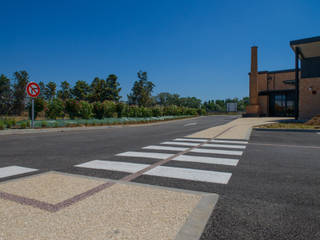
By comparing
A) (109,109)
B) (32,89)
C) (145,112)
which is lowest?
(145,112)

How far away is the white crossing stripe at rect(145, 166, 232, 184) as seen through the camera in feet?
12.7

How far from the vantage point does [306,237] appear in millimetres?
2035

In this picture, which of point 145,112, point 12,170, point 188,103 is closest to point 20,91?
point 145,112

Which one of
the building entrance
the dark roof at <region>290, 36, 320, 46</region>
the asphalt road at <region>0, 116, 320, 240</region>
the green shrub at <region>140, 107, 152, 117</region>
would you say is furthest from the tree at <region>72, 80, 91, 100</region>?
the asphalt road at <region>0, 116, 320, 240</region>

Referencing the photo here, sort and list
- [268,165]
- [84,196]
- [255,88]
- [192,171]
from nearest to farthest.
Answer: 1. [84,196]
2. [192,171]
3. [268,165]
4. [255,88]

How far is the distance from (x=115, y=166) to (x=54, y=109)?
54.8 feet

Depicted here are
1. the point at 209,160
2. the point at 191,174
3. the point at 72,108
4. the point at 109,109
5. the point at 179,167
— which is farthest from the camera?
the point at 109,109

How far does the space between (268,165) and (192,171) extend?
2083mm

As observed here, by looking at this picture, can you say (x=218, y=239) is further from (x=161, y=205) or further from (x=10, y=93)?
(x=10, y=93)

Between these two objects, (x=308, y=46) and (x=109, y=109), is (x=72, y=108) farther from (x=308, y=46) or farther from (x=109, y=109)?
(x=308, y=46)

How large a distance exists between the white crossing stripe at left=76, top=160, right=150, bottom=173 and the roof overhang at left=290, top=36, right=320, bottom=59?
67.4 feet

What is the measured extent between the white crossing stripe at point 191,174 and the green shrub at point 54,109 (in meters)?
17.3

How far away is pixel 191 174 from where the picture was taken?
13.7 feet

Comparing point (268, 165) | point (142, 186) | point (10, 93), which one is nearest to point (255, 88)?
point (268, 165)
